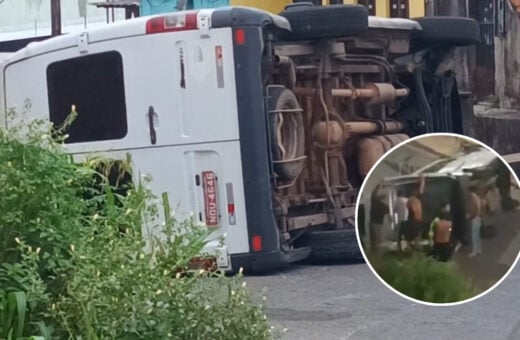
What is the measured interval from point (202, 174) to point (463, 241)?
20.2ft

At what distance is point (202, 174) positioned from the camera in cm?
950

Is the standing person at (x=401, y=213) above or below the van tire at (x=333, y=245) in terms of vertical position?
above

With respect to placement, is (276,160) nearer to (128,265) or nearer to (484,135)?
(128,265)

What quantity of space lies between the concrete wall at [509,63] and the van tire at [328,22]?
12886mm

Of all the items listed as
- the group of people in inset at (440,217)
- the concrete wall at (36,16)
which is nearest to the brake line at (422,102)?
the group of people in inset at (440,217)

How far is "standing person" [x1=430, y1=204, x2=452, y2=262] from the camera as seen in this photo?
3.38 meters

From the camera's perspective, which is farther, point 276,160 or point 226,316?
point 276,160

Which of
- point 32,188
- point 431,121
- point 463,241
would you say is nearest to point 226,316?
point 32,188

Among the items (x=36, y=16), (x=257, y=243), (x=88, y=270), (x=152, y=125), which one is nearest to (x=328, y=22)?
(x=152, y=125)

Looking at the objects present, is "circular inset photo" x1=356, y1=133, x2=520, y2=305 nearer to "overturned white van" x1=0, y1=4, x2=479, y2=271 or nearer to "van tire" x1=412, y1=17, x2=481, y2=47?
"overturned white van" x1=0, y1=4, x2=479, y2=271

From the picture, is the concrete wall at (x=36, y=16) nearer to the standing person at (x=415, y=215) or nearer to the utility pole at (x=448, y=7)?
the utility pole at (x=448, y=7)

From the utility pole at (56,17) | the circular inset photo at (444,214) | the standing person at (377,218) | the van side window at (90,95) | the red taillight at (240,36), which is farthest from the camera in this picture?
the utility pole at (56,17)

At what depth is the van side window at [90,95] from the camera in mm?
9797

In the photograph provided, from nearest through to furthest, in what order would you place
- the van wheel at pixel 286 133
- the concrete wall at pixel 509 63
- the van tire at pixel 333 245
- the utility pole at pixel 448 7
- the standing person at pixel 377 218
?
the standing person at pixel 377 218
the van wheel at pixel 286 133
the van tire at pixel 333 245
the utility pole at pixel 448 7
the concrete wall at pixel 509 63
